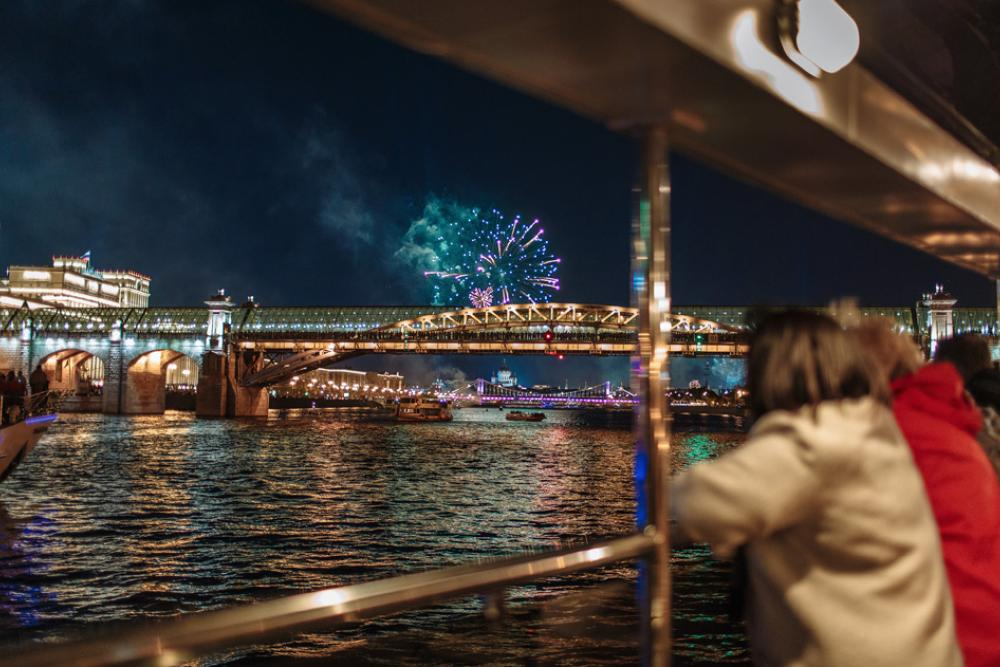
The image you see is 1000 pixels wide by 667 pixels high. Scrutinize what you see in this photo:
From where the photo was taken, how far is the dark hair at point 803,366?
1.39 meters

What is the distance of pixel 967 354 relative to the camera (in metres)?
2.76

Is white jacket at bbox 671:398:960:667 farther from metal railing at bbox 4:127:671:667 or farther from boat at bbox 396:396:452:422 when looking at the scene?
boat at bbox 396:396:452:422

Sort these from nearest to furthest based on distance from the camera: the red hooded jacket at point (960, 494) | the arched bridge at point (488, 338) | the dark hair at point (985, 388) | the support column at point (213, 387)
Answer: the red hooded jacket at point (960, 494) < the dark hair at point (985, 388) < the arched bridge at point (488, 338) < the support column at point (213, 387)

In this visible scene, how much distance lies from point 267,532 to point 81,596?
13.5 feet

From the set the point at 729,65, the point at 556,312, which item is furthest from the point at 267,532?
the point at 556,312

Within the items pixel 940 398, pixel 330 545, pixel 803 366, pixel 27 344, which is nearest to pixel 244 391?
pixel 27 344

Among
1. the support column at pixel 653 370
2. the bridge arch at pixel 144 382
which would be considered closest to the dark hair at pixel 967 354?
the support column at pixel 653 370

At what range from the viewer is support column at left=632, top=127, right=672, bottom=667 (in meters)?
2.33

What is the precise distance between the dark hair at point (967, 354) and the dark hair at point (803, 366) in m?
1.53

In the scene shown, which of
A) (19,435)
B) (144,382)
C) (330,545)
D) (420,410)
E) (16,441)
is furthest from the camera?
(420,410)

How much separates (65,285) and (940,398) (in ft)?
392

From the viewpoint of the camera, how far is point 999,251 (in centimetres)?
483

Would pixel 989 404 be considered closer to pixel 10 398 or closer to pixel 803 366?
pixel 803 366

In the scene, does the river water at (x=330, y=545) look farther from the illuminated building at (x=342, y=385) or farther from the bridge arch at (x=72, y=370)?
the illuminated building at (x=342, y=385)
